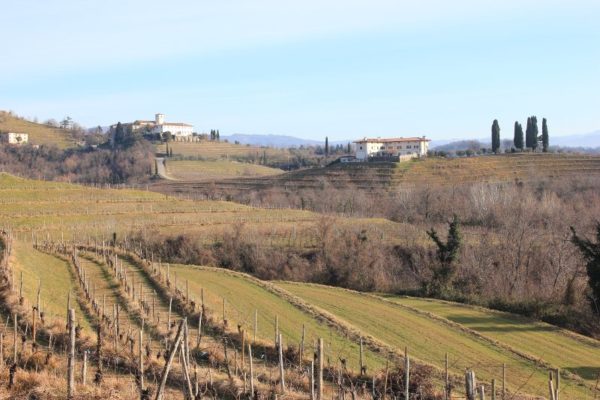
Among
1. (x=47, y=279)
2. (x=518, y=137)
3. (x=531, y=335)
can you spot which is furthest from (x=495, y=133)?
(x=47, y=279)

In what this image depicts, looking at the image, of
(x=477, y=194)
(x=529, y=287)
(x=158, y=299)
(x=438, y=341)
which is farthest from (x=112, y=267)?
(x=477, y=194)

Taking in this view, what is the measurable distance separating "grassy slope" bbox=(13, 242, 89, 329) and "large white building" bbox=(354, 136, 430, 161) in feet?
304

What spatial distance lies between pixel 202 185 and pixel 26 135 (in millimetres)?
68207

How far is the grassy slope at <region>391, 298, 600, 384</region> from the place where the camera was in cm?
2634

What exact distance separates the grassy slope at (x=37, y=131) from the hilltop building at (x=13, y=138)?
438cm

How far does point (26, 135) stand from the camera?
156 metres

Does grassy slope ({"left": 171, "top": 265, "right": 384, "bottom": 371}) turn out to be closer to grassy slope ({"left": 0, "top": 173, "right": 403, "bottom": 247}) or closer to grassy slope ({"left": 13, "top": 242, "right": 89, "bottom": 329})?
grassy slope ({"left": 13, "top": 242, "right": 89, "bottom": 329})

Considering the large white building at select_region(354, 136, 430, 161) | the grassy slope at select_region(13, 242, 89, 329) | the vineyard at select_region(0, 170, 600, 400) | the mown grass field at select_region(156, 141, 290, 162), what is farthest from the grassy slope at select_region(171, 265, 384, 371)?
the mown grass field at select_region(156, 141, 290, 162)

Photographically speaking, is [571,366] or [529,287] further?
[529,287]

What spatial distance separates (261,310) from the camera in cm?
3191

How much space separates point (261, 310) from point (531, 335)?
44.6 ft

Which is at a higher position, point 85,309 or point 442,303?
point 85,309

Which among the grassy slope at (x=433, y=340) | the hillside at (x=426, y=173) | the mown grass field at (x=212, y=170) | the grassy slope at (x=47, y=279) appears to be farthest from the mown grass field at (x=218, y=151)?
the grassy slope at (x=433, y=340)

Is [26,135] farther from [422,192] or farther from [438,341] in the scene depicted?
[438,341]
